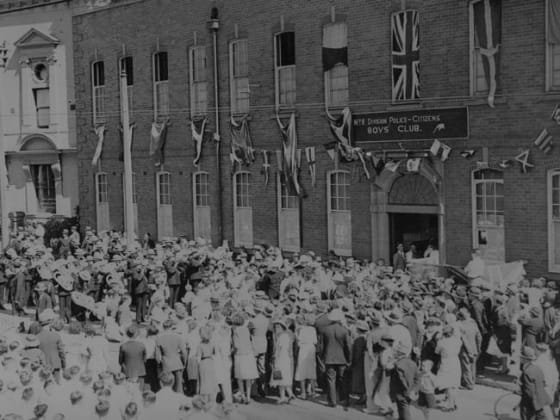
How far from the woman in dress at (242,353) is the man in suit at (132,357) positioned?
1.57 m

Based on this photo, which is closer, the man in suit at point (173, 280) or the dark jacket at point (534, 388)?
the dark jacket at point (534, 388)

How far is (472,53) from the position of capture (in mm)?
22172

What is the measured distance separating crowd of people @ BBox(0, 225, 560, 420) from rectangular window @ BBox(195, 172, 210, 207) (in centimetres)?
1104

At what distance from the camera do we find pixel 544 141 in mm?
20719

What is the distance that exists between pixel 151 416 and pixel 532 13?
46.3ft

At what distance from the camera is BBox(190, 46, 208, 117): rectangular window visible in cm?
3008

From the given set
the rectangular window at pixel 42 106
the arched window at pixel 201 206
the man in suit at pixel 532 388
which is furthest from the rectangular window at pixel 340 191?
the rectangular window at pixel 42 106

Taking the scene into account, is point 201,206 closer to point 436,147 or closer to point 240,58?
point 240,58

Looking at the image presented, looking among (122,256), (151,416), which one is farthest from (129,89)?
(151,416)

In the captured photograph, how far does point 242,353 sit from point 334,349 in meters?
1.56

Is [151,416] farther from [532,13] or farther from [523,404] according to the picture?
[532,13]

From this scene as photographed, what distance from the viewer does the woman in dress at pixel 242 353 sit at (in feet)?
49.5

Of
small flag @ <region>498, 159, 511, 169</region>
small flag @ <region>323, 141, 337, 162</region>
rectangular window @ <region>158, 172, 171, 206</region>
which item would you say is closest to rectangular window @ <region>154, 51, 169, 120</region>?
rectangular window @ <region>158, 172, 171, 206</region>

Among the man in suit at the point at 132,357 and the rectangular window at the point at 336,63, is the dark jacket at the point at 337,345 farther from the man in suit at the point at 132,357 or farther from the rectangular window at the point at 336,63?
the rectangular window at the point at 336,63
